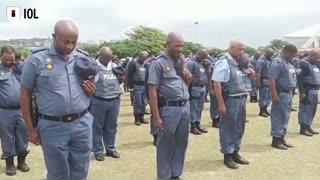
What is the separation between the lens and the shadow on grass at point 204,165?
6.22m

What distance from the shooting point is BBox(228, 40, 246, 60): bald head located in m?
6.17

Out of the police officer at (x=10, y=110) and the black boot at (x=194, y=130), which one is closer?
the police officer at (x=10, y=110)

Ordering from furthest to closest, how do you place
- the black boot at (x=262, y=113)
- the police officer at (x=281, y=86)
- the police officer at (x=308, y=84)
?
the black boot at (x=262, y=113) < the police officer at (x=308, y=84) < the police officer at (x=281, y=86)

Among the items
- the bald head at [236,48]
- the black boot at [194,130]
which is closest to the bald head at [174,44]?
the bald head at [236,48]

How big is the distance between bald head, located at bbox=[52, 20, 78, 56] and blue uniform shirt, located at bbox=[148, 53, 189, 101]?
4.99 ft

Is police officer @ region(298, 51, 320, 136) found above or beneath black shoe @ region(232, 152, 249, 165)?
above

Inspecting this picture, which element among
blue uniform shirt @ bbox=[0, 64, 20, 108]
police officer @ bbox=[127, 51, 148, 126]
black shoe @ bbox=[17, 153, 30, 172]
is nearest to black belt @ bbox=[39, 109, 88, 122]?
blue uniform shirt @ bbox=[0, 64, 20, 108]

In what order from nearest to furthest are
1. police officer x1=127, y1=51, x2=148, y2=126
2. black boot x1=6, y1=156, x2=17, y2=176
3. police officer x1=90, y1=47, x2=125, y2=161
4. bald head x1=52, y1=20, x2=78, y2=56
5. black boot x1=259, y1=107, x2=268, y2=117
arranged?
bald head x1=52, y1=20, x2=78, y2=56
black boot x1=6, y1=156, x2=17, y2=176
police officer x1=90, y1=47, x2=125, y2=161
police officer x1=127, y1=51, x2=148, y2=126
black boot x1=259, y1=107, x2=268, y2=117

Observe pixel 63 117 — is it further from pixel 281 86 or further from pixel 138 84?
pixel 138 84

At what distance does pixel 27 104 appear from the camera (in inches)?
150

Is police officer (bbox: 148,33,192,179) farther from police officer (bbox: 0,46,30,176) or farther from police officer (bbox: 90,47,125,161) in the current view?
police officer (bbox: 0,46,30,176)

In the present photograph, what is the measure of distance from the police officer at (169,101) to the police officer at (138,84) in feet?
15.7

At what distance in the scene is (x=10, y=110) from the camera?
587cm

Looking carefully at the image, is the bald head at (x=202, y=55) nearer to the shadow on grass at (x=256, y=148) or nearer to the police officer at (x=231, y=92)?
the shadow on grass at (x=256, y=148)
